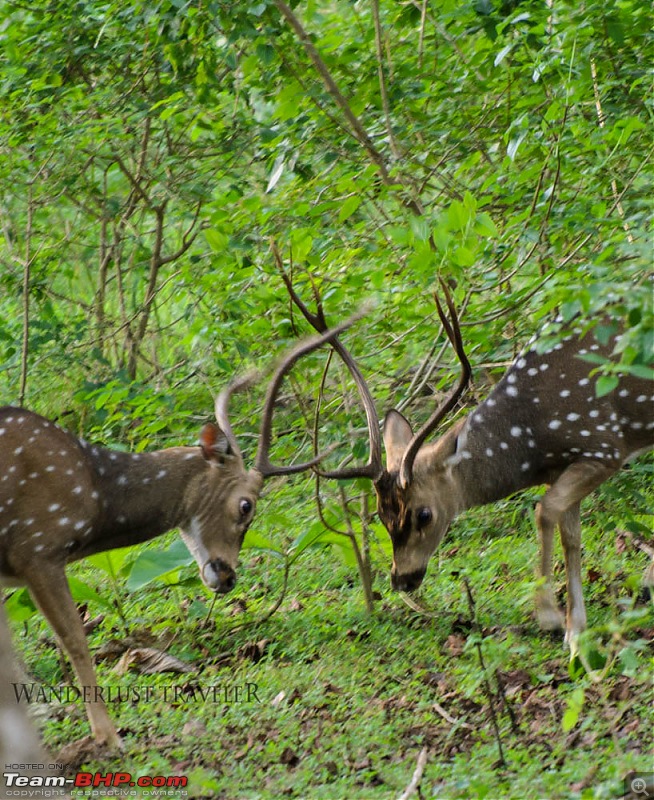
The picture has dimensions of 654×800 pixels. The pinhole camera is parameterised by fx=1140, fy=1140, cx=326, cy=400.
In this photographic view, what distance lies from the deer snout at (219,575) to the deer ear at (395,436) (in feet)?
4.24

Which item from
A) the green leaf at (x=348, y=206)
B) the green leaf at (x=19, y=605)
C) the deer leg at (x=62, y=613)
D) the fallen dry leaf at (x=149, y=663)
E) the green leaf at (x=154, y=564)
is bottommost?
the fallen dry leaf at (x=149, y=663)

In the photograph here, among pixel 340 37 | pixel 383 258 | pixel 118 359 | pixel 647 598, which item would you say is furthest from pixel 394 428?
pixel 118 359

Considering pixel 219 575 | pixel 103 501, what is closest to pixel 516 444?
pixel 219 575

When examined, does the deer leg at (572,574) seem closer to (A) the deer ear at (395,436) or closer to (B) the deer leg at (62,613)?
(A) the deer ear at (395,436)

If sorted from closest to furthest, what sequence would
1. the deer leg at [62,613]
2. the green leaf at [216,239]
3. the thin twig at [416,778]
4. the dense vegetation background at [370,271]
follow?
the thin twig at [416,778] < the dense vegetation background at [370,271] < the deer leg at [62,613] < the green leaf at [216,239]

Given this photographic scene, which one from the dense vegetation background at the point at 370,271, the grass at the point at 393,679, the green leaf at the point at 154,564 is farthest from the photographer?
the green leaf at the point at 154,564

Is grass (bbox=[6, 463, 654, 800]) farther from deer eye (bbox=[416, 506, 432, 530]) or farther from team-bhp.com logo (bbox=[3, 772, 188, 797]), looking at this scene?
deer eye (bbox=[416, 506, 432, 530])

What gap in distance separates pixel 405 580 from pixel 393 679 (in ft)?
2.63

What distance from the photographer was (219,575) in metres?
7.28

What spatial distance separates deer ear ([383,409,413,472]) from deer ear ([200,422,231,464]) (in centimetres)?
113

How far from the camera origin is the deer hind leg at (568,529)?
23.2ft

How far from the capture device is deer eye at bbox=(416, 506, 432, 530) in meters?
7.48

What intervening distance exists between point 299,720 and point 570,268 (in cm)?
347

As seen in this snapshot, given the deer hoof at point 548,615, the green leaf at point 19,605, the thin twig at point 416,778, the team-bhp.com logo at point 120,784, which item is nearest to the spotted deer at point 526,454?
the deer hoof at point 548,615
